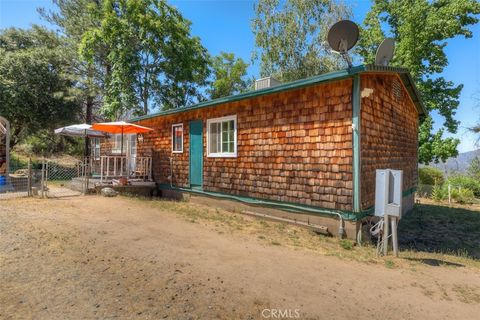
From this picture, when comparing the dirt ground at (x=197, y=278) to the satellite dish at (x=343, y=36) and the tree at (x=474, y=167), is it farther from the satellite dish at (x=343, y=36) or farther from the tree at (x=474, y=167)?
the tree at (x=474, y=167)

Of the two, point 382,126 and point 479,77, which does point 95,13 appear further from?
point 479,77

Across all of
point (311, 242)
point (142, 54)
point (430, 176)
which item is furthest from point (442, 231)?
point (142, 54)

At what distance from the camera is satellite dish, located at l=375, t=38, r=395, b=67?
6984 mm

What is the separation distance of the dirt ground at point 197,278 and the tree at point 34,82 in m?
15.2

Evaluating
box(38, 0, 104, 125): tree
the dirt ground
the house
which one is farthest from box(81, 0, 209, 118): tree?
the dirt ground

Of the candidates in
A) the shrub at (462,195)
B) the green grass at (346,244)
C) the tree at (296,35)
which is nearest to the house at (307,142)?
the green grass at (346,244)

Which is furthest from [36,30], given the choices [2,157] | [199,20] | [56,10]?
[2,157]

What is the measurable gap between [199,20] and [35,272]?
2353cm

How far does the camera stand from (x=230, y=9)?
20.7 m

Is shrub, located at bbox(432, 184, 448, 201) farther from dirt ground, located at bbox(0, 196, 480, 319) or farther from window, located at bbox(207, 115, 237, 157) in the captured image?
window, located at bbox(207, 115, 237, 157)

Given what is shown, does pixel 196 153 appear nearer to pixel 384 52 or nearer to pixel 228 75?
pixel 384 52

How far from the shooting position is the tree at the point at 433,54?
591 inches

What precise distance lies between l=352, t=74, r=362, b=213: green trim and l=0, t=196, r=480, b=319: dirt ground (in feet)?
3.55

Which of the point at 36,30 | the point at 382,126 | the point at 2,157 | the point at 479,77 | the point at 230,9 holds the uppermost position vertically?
the point at 230,9
